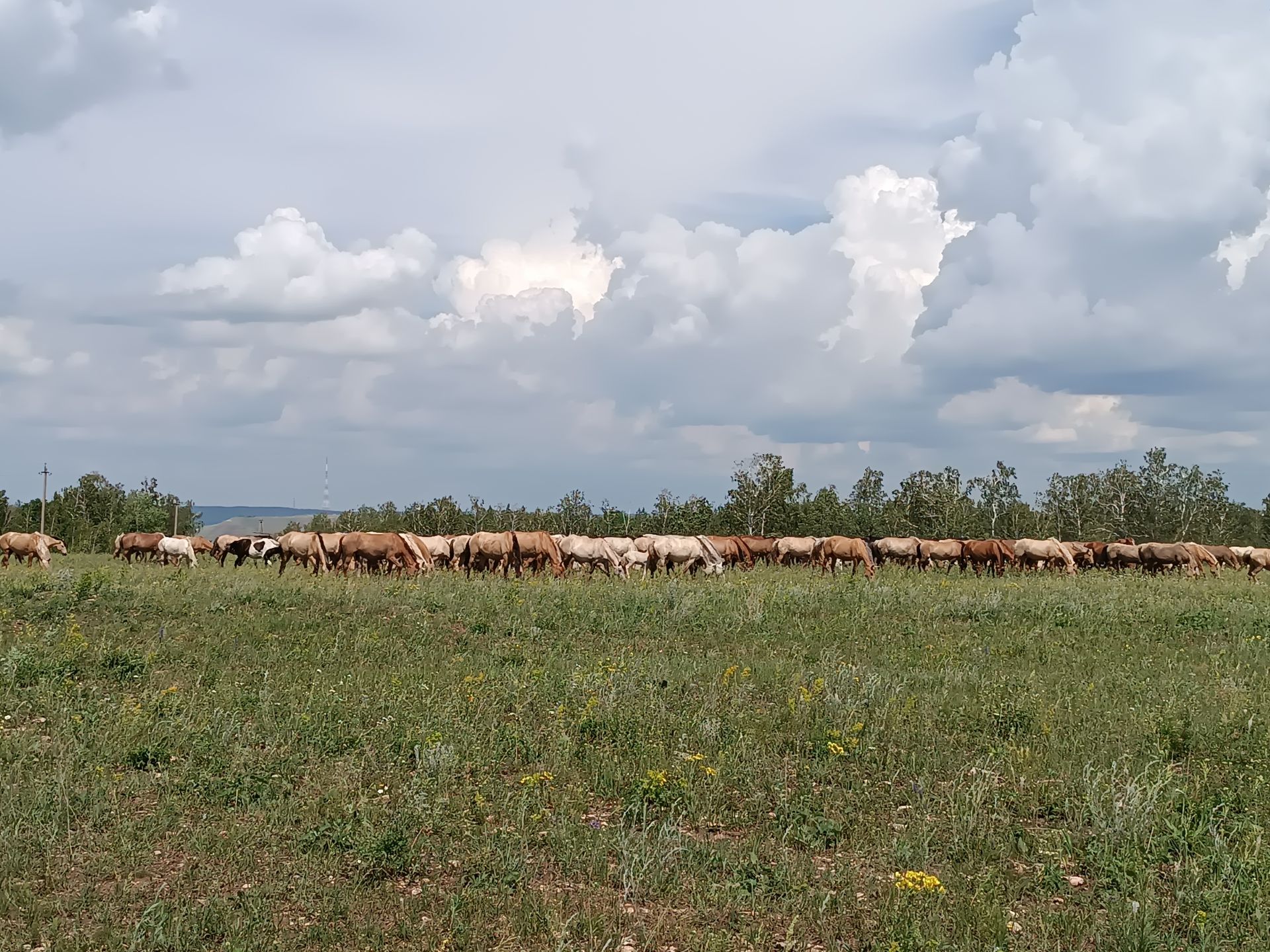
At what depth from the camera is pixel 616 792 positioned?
30.5 ft

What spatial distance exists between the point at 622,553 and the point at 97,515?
75.7m

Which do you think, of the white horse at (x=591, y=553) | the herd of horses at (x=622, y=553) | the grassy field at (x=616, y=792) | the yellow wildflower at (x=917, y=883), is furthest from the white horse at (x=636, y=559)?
the yellow wildflower at (x=917, y=883)

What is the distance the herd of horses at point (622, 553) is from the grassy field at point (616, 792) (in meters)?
17.6

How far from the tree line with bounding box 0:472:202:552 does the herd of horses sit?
22.9m

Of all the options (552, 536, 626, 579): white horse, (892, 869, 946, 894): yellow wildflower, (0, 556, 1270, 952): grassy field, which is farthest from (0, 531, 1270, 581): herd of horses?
(892, 869, 946, 894): yellow wildflower

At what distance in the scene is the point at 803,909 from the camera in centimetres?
721

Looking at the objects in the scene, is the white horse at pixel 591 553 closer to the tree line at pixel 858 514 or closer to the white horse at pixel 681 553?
the white horse at pixel 681 553

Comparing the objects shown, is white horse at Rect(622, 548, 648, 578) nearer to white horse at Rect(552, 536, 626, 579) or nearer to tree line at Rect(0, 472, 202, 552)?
white horse at Rect(552, 536, 626, 579)

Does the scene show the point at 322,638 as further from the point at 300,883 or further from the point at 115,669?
the point at 300,883

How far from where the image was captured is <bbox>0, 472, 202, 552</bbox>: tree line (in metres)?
72.5

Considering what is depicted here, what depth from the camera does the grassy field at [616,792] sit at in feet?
23.0

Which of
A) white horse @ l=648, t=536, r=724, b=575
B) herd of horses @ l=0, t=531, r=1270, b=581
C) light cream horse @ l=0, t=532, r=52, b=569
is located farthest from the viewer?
light cream horse @ l=0, t=532, r=52, b=569

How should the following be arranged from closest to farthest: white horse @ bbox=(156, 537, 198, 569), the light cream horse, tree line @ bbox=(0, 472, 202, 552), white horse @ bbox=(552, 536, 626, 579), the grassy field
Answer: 1. the grassy field
2. white horse @ bbox=(552, 536, 626, 579)
3. the light cream horse
4. white horse @ bbox=(156, 537, 198, 569)
5. tree line @ bbox=(0, 472, 202, 552)

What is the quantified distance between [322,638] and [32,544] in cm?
3360
